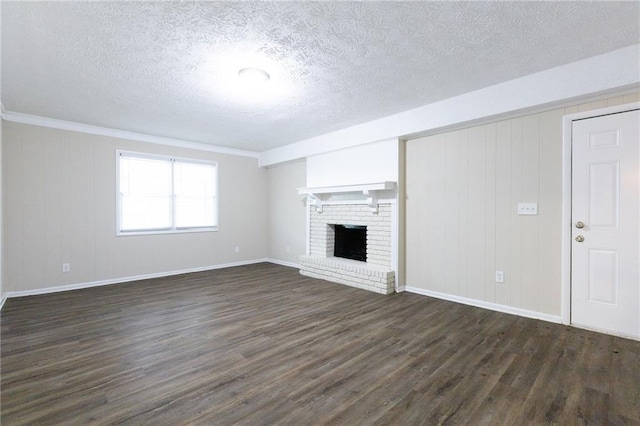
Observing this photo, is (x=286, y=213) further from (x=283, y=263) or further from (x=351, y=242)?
(x=351, y=242)

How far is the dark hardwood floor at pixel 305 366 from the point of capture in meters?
1.77

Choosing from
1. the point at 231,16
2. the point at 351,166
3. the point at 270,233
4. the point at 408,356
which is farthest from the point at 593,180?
the point at 270,233

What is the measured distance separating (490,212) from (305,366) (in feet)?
9.34

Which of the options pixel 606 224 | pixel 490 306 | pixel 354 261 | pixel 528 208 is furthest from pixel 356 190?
pixel 606 224

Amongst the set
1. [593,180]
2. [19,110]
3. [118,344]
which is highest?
[19,110]

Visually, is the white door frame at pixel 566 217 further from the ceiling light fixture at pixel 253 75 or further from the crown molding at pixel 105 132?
the crown molding at pixel 105 132

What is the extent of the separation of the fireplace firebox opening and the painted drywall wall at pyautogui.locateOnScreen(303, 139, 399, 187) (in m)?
0.86

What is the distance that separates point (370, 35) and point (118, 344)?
3.46 m

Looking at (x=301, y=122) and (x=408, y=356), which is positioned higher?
(x=301, y=122)

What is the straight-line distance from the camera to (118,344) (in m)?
2.68

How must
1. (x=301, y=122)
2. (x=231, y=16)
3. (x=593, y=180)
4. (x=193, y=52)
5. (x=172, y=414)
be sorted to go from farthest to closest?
(x=301, y=122), (x=593, y=180), (x=193, y=52), (x=231, y=16), (x=172, y=414)

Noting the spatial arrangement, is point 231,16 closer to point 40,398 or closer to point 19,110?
point 40,398

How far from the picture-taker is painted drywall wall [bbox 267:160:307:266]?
6.29 meters

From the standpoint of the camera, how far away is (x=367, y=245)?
486 cm
